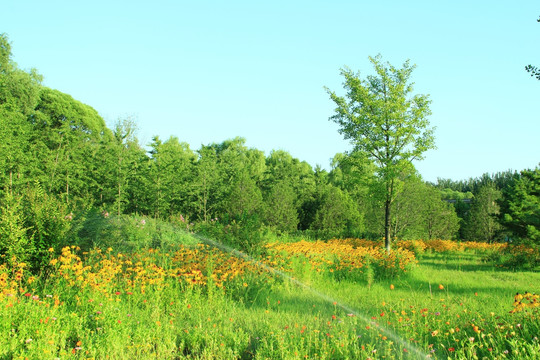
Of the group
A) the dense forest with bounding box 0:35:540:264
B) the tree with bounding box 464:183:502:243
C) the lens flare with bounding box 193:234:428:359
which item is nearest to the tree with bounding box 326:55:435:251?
the dense forest with bounding box 0:35:540:264

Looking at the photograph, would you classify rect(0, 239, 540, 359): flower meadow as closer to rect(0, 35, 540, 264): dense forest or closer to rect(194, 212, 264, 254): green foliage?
rect(194, 212, 264, 254): green foliage

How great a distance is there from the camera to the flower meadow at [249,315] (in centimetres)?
401

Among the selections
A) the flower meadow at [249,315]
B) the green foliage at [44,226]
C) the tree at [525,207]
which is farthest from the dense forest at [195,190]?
the flower meadow at [249,315]

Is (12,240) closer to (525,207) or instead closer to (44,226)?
(44,226)

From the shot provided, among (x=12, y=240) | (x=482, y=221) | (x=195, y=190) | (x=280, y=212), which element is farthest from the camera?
(x=482, y=221)

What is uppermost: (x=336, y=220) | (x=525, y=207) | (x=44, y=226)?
(x=525, y=207)

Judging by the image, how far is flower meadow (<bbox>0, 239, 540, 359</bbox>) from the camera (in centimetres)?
401

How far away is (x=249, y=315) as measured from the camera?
547 cm

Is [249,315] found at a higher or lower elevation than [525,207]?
lower

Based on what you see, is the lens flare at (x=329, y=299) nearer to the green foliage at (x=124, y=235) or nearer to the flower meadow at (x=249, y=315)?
the flower meadow at (x=249, y=315)

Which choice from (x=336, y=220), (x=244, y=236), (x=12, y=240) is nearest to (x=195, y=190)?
(x=336, y=220)

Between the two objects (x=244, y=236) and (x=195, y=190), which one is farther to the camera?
(x=195, y=190)

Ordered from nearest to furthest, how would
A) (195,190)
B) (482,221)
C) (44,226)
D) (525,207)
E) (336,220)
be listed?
(44,226), (525,207), (336,220), (195,190), (482,221)

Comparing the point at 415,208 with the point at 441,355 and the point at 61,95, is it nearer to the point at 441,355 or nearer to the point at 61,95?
the point at 441,355
